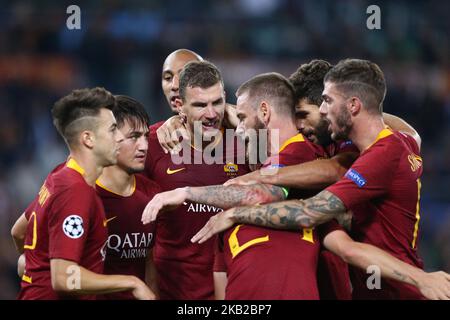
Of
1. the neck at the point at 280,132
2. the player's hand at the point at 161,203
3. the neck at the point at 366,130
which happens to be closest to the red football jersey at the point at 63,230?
the player's hand at the point at 161,203

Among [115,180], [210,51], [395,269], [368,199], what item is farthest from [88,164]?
[210,51]

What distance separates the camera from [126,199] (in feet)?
17.2

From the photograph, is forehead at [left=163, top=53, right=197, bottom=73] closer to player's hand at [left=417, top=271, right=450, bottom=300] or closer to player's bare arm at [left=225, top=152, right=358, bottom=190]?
player's bare arm at [left=225, top=152, right=358, bottom=190]

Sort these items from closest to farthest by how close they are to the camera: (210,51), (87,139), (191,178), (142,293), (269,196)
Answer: (142,293) → (87,139) → (269,196) → (191,178) → (210,51)

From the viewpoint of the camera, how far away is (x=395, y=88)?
12.3m

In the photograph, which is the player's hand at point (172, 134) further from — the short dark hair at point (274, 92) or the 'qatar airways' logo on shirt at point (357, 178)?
the 'qatar airways' logo on shirt at point (357, 178)

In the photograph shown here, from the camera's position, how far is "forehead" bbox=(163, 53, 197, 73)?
6367mm

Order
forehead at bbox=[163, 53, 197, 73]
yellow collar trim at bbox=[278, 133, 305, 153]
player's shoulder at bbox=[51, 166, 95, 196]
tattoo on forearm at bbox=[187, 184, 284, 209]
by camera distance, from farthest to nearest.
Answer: forehead at bbox=[163, 53, 197, 73] → yellow collar trim at bbox=[278, 133, 305, 153] → tattoo on forearm at bbox=[187, 184, 284, 209] → player's shoulder at bbox=[51, 166, 95, 196]

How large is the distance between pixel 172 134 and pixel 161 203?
134 cm

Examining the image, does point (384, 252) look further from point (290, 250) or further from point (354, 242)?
point (290, 250)

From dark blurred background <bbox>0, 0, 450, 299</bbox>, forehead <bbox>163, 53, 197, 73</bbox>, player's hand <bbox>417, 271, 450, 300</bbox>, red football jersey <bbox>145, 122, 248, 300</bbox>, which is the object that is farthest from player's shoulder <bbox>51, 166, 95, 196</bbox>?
dark blurred background <bbox>0, 0, 450, 299</bbox>

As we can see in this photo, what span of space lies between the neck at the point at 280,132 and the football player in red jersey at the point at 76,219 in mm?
932

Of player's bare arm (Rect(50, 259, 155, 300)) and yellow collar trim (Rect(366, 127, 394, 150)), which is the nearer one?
player's bare arm (Rect(50, 259, 155, 300))

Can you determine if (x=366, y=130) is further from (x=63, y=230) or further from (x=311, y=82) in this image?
(x=63, y=230)
